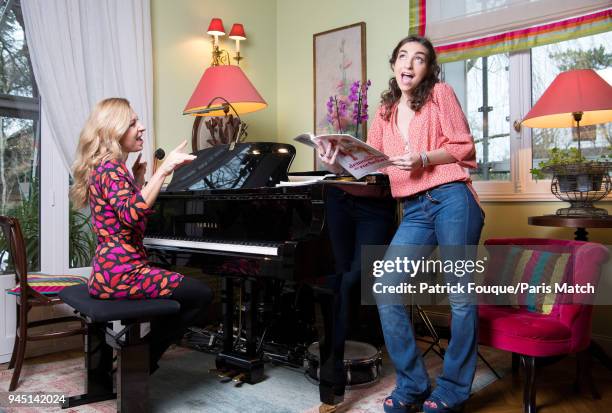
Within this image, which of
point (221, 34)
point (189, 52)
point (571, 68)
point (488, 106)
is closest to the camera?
point (571, 68)

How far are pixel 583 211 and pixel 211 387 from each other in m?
1.96

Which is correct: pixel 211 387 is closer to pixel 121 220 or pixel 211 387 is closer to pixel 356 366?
pixel 356 366

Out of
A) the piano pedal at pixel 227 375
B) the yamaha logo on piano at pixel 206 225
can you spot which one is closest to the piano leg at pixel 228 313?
the piano pedal at pixel 227 375

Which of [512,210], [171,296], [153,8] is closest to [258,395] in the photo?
[171,296]

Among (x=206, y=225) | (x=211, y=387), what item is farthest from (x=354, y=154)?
(x=211, y=387)

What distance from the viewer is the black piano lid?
2.38 m

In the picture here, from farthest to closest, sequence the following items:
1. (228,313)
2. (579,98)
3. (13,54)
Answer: (13,54) < (228,313) < (579,98)

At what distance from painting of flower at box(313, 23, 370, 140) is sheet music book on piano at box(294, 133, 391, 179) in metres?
1.67

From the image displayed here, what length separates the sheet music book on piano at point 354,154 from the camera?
186 centimetres

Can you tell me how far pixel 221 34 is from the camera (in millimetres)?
3805

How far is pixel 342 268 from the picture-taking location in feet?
6.72

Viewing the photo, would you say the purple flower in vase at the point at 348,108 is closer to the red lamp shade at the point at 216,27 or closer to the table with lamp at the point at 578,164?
the red lamp shade at the point at 216,27

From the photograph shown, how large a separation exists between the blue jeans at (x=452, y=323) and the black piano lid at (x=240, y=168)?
2.29 ft

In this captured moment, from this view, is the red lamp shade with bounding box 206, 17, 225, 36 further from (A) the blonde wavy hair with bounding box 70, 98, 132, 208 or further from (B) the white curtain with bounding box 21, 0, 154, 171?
(A) the blonde wavy hair with bounding box 70, 98, 132, 208
